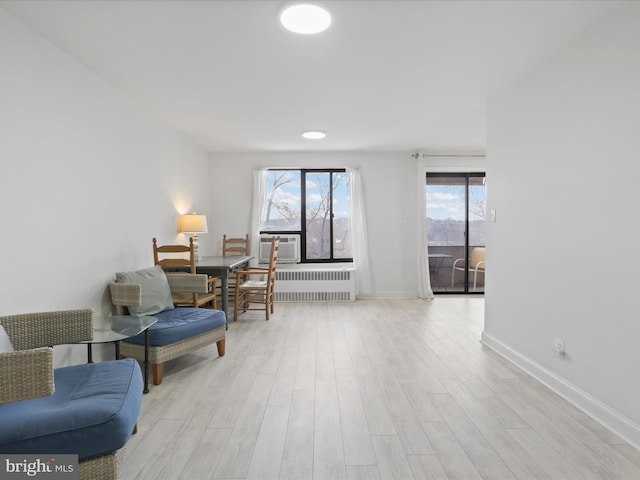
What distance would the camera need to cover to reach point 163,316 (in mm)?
3182

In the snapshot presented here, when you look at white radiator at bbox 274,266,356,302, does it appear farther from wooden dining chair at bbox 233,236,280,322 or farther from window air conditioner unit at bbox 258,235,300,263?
wooden dining chair at bbox 233,236,280,322

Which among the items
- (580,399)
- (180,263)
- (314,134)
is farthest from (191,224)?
(580,399)

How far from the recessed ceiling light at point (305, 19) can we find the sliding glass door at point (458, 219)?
450 cm

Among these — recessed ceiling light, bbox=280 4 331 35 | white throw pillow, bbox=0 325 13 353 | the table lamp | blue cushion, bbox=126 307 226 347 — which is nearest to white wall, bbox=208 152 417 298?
the table lamp

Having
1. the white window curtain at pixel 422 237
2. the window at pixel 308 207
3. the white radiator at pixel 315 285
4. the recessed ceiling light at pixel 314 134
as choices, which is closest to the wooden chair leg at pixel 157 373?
the white radiator at pixel 315 285

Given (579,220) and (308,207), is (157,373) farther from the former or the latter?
(308,207)

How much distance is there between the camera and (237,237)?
20.2 feet

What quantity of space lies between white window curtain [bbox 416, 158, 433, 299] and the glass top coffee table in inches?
174

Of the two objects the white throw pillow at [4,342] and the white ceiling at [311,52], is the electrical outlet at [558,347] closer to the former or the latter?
the white ceiling at [311,52]

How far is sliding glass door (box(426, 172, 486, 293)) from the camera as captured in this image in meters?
6.33

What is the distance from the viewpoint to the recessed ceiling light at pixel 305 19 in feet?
6.78

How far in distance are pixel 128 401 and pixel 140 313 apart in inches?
62.7

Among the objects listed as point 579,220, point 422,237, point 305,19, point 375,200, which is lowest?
point 422,237

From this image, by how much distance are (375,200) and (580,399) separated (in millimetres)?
4157
